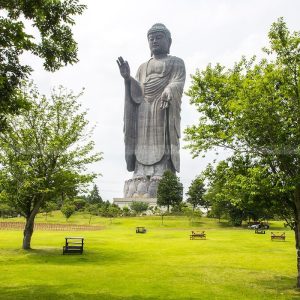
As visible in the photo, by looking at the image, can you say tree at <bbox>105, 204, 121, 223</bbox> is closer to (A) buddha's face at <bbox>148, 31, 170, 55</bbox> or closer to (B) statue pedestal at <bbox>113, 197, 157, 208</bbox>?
(B) statue pedestal at <bbox>113, 197, 157, 208</bbox>

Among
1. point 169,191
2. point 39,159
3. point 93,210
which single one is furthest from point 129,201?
point 39,159

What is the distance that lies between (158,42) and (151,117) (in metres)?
12.9

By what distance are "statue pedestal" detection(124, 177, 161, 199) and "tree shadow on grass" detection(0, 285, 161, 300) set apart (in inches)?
2430

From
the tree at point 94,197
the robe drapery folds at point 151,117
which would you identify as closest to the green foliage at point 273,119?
the robe drapery folds at point 151,117

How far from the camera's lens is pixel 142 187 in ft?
250

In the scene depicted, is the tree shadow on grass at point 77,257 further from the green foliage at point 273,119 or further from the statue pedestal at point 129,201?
the statue pedestal at point 129,201

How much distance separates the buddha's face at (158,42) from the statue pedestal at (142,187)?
2211 cm

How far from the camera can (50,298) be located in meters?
11.8

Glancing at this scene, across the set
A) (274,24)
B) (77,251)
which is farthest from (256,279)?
(77,251)

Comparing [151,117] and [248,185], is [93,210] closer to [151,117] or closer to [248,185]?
[151,117]

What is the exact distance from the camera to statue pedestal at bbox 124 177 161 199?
74.9 metres

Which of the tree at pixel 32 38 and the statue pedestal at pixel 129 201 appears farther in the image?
the statue pedestal at pixel 129 201

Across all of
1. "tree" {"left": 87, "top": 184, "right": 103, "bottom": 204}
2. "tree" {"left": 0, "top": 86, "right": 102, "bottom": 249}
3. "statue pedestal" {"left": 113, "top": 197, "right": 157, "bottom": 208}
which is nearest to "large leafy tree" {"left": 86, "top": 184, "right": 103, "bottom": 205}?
"tree" {"left": 87, "top": 184, "right": 103, "bottom": 204}

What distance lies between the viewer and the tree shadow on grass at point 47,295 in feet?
39.0
